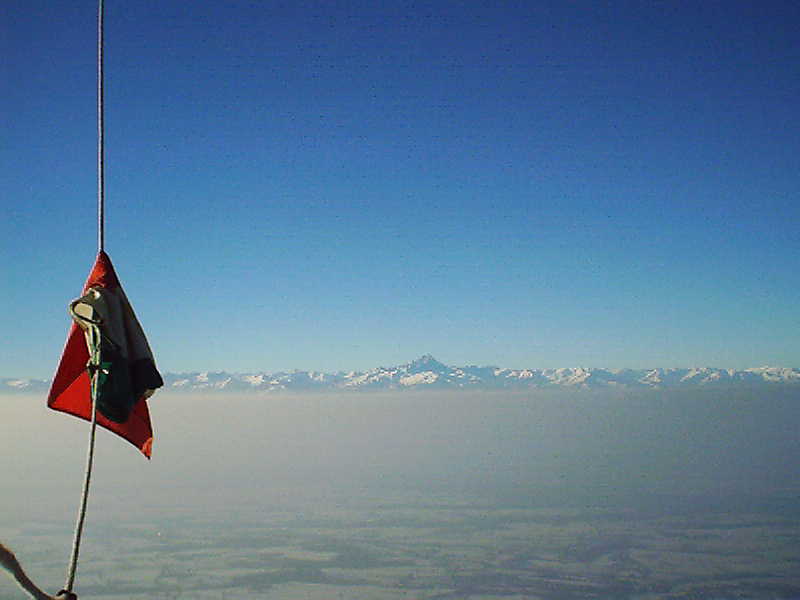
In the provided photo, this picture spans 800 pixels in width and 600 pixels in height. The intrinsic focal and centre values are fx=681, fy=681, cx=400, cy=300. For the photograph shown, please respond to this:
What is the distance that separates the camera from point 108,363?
2.63 meters

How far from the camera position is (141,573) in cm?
13338

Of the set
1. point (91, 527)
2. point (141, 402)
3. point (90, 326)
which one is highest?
point (90, 326)

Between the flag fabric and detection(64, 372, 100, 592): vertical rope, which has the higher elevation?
the flag fabric

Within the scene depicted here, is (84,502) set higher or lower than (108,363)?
lower

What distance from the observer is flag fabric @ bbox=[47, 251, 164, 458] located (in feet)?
8.47

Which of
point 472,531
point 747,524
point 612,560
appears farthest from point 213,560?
point 747,524

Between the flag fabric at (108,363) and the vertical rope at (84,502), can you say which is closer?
the vertical rope at (84,502)

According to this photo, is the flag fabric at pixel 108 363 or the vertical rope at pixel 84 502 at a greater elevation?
the flag fabric at pixel 108 363

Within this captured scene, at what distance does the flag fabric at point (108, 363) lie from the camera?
8.47 feet

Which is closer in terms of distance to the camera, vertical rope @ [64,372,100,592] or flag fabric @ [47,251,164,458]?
vertical rope @ [64,372,100,592]

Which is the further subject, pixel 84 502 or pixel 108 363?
pixel 108 363

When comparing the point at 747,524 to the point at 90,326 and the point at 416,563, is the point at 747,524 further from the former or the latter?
the point at 90,326

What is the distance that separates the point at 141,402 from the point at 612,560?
492 feet

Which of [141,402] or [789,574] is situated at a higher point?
[141,402]
